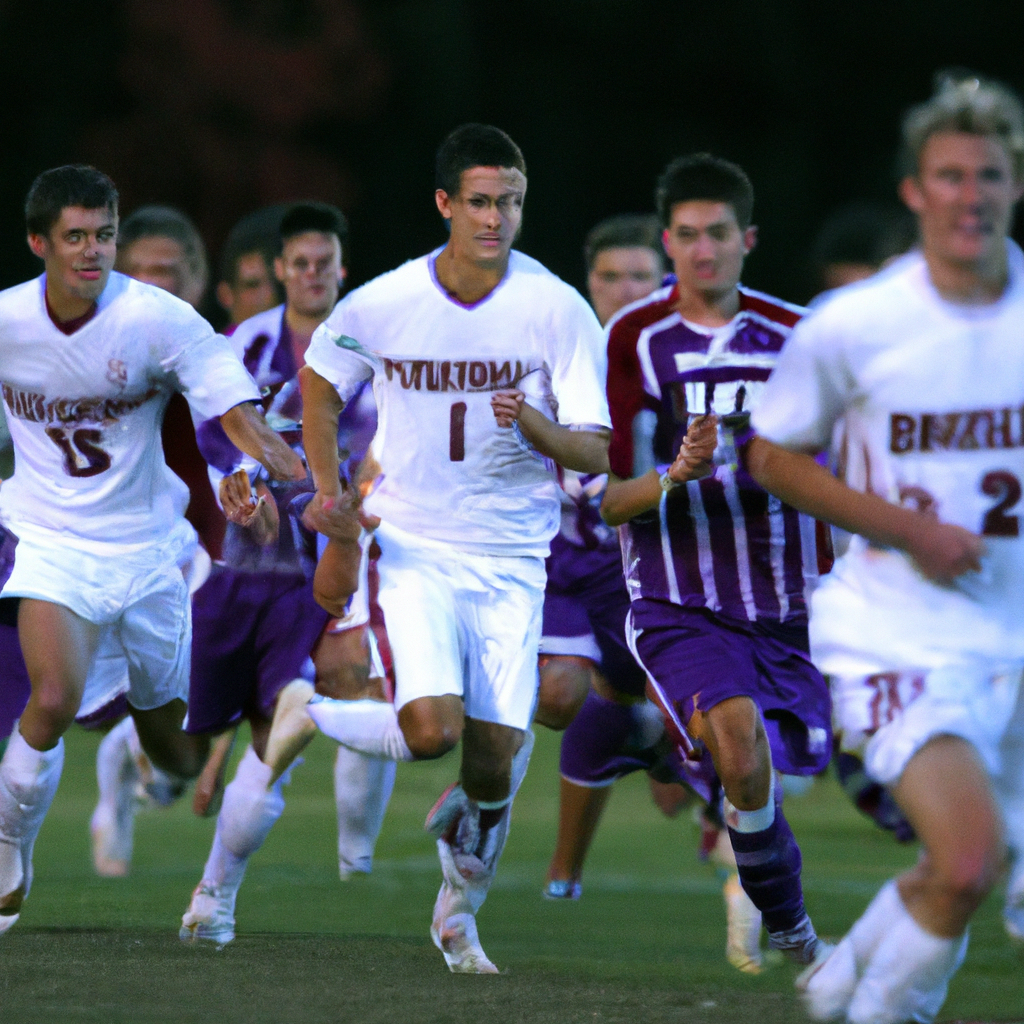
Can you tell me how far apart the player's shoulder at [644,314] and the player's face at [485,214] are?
0.39 meters

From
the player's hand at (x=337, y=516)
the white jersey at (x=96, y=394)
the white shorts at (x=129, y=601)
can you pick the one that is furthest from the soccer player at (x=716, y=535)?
the white shorts at (x=129, y=601)

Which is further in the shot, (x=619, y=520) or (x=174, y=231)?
(x=174, y=231)

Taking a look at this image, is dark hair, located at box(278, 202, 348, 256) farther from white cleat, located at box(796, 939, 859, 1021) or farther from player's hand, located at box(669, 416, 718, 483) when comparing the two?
white cleat, located at box(796, 939, 859, 1021)

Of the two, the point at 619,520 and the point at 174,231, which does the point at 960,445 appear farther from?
the point at 174,231

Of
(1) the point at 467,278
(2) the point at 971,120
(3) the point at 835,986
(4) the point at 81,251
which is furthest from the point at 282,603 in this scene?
(2) the point at 971,120

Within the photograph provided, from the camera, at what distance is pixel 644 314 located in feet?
19.7

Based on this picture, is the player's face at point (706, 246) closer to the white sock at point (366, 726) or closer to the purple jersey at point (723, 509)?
the purple jersey at point (723, 509)

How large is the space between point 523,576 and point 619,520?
0.32 metres

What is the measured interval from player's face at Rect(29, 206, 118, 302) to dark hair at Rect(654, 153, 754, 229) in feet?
5.41

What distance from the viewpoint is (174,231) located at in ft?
25.5

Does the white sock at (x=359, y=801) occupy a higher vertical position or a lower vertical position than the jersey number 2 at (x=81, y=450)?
lower

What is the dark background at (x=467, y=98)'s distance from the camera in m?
17.6

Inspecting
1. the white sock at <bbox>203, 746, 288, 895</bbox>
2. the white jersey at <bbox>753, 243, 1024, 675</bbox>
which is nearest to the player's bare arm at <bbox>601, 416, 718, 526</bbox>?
the white jersey at <bbox>753, 243, 1024, 675</bbox>

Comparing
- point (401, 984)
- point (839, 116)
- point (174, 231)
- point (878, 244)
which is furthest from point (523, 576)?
point (839, 116)
